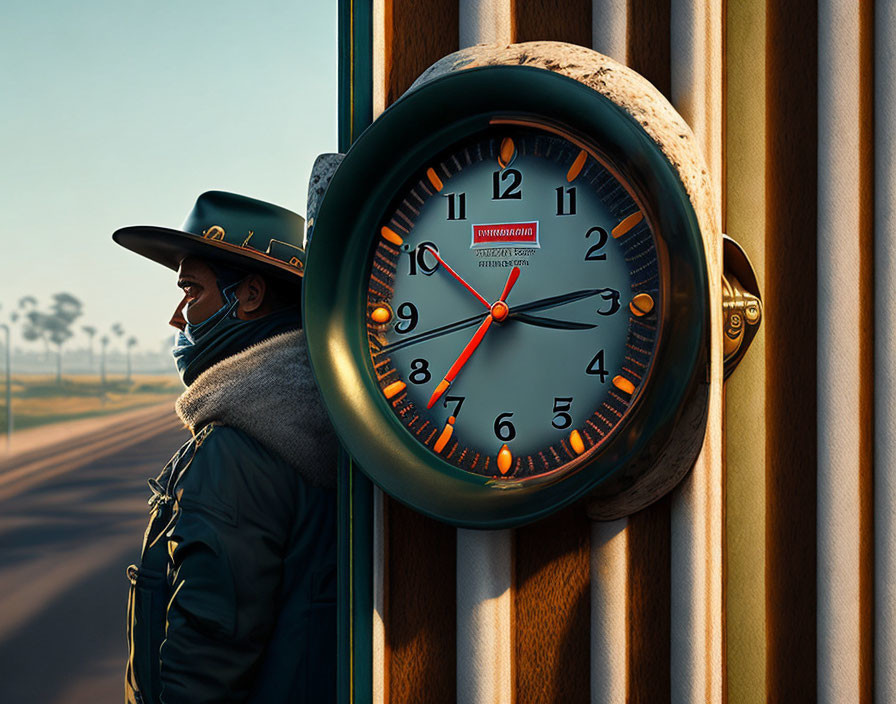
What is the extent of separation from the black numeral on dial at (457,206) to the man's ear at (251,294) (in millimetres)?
603

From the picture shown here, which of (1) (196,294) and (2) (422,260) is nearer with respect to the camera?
(2) (422,260)

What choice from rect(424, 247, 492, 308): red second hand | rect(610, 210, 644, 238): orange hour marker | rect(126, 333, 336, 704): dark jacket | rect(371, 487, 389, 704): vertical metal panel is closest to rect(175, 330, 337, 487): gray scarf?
rect(126, 333, 336, 704): dark jacket

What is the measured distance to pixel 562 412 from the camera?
2.98 feet

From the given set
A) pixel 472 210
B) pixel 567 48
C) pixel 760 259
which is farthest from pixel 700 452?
pixel 567 48

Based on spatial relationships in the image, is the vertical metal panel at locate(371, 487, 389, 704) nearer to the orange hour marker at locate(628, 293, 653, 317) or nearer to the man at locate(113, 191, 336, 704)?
the man at locate(113, 191, 336, 704)

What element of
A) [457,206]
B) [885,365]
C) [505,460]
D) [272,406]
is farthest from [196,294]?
[885,365]

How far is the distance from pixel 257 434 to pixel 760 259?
86 centimetres

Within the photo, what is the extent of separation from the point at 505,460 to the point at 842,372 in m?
0.43

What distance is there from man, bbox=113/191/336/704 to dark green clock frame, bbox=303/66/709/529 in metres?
0.38

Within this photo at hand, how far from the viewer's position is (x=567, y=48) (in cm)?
94

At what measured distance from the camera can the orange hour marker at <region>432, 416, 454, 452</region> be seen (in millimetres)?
966

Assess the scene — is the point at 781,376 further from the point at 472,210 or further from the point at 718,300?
the point at 472,210

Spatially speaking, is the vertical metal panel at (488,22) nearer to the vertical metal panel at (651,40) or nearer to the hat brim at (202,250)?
the vertical metal panel at (651,40)

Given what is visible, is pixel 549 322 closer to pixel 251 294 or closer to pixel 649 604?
pixel 649 604
